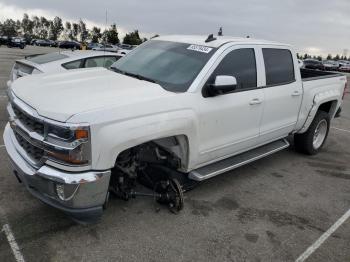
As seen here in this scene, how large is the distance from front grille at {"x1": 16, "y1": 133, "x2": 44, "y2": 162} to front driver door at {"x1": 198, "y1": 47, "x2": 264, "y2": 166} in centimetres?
171

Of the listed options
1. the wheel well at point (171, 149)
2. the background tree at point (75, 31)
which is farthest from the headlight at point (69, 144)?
the background tree at point (75, 31)

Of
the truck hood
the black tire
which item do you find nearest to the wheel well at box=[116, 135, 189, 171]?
the truck hood

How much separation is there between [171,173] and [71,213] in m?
1.34

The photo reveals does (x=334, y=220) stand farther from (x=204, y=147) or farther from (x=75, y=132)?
(x=75, y=132)

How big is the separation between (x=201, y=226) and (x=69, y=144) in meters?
1.75

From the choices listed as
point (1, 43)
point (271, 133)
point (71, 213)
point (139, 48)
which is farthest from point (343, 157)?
point (1, 43)

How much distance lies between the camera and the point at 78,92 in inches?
148

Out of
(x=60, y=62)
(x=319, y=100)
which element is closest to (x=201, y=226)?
(x=319, y=100)

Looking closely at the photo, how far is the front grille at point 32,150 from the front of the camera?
3567mm

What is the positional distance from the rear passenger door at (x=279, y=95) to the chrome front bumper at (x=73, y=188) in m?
2.72

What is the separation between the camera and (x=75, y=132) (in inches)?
128

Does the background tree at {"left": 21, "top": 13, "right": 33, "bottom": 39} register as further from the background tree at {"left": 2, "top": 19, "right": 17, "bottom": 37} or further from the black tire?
the black tire

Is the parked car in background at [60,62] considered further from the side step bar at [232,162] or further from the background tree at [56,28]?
the background tree at [56,28]

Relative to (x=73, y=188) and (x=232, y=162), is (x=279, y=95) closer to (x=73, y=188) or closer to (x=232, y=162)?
(x=232, y=162)
